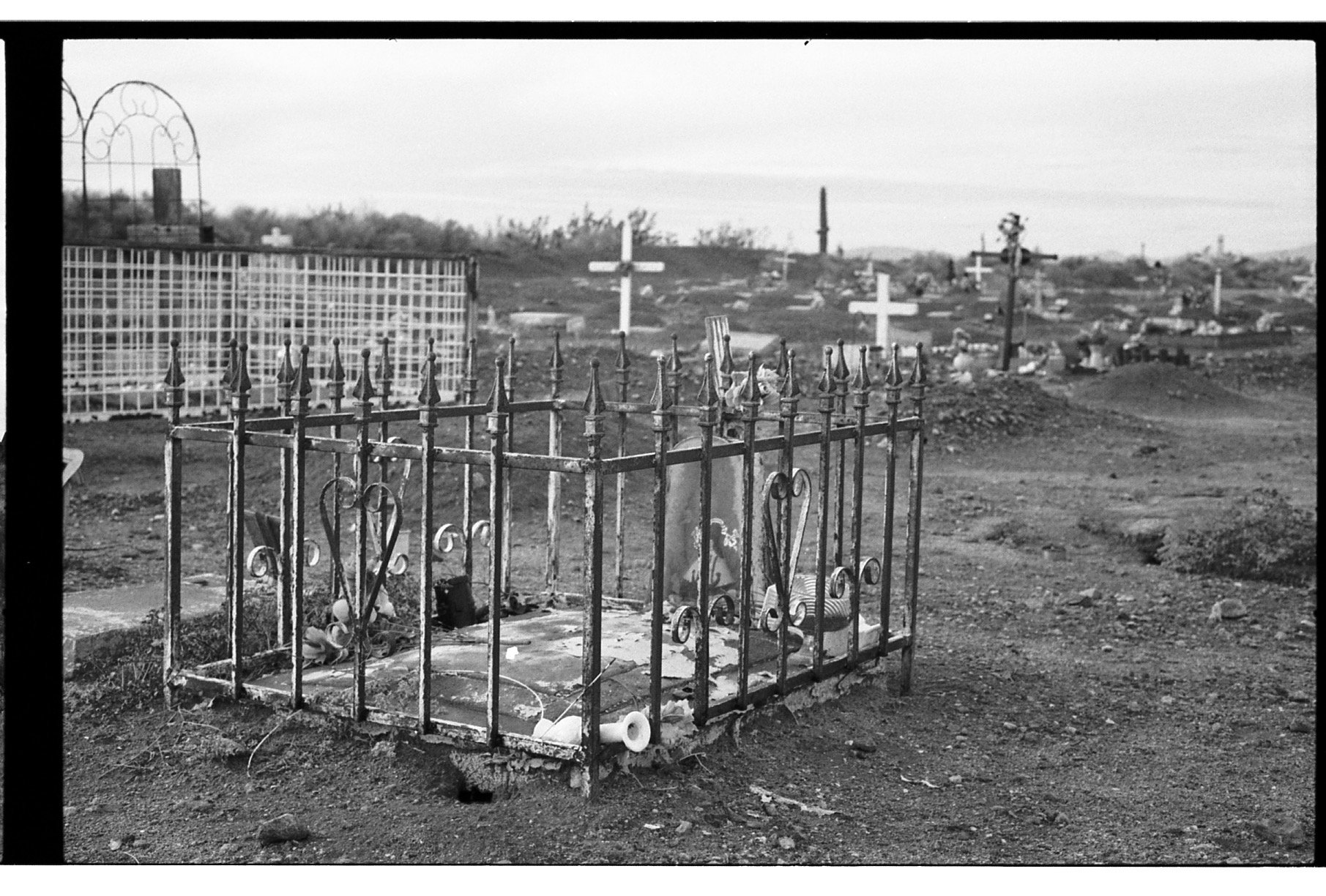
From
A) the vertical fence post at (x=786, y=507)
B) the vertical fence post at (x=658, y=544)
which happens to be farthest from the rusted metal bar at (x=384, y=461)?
the vertical fence post at (x=786, y=507)

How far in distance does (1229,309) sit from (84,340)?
24.2m

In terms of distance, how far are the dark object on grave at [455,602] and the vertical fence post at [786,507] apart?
1.63 meters

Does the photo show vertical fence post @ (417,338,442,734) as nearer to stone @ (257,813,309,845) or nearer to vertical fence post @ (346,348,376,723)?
vertical fence post @ (346,348,376,723)

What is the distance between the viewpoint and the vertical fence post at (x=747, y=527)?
17.1 ft

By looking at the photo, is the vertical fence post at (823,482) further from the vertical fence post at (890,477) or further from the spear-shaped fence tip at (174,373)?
the spear-shaped fence tip at (174,373)

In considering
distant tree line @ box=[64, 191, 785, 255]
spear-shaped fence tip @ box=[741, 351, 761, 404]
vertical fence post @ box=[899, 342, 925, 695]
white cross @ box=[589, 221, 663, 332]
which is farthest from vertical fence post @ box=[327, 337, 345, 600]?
distant tree line @ box=[64, 191, 785, 255]

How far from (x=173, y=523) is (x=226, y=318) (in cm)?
1215

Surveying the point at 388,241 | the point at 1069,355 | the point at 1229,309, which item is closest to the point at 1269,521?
the point at 1069,355

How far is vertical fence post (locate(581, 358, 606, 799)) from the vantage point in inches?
186

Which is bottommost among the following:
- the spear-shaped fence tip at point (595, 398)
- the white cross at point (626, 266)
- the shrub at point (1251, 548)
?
the shrub at point (1251, 548)

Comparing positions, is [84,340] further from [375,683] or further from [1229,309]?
[1229,309]

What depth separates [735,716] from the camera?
545 centimetres

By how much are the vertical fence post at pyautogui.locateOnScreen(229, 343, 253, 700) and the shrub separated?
6.50m

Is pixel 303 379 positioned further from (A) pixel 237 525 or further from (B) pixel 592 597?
(B) pixel 592 597
